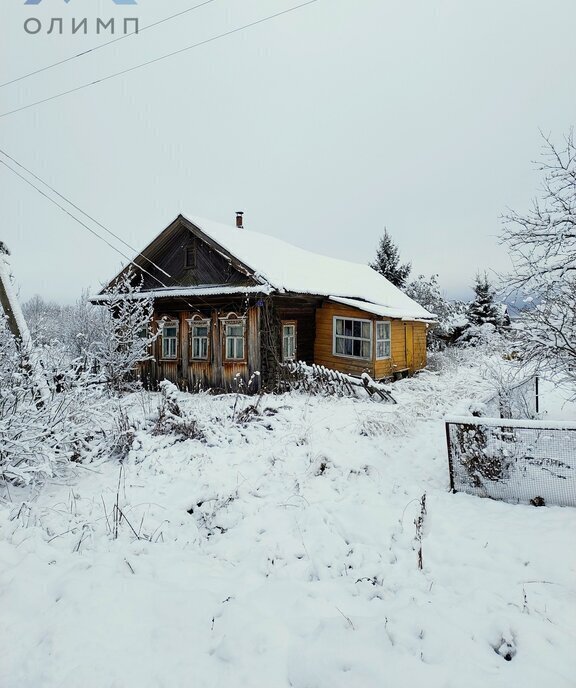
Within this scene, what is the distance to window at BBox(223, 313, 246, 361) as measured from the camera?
13.1 m

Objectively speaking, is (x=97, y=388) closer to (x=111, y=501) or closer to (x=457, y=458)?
(x=111, y=501)

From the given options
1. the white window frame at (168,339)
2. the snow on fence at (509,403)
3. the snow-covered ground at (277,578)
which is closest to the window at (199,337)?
the white window frame at (168,339)

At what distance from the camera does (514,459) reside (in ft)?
17.0

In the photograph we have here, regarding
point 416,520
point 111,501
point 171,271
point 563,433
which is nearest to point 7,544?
point 111,501

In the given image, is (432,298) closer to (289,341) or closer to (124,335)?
(289,341)

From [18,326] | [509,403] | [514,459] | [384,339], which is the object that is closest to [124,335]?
[18,326]

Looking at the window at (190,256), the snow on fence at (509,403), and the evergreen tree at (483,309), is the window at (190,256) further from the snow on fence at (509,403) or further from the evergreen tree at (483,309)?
the evergreen tree at (483,309)

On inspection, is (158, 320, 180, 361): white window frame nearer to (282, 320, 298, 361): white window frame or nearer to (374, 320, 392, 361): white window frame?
(282, 320, 298, 361): white window frame

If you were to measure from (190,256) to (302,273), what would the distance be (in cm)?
415

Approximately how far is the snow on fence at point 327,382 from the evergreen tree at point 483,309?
20.0 metres

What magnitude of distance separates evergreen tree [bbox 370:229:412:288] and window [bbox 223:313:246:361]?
2072cm

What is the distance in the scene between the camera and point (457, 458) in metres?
5.48

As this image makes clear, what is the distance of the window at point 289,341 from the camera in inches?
554

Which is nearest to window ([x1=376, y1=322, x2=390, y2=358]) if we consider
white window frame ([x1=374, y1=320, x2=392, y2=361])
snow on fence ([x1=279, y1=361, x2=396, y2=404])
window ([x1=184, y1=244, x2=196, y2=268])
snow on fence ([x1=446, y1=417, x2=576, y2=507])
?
white window frame ([x1=374, y1=320, x2=392, y2=361])
